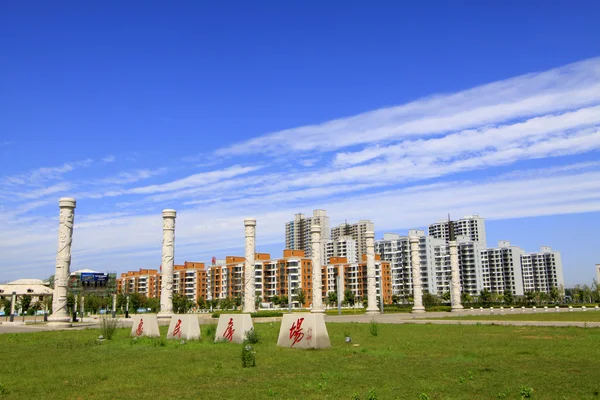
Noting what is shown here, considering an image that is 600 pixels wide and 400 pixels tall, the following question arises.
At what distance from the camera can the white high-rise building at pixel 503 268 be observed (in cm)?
14112

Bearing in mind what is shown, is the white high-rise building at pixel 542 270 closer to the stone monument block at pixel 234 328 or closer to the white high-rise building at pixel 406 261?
the white high-rise building at pixel 406 261

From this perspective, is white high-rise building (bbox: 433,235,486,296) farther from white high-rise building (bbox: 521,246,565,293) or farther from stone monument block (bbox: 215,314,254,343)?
stone monument block (bbox: 215,314,254,343)

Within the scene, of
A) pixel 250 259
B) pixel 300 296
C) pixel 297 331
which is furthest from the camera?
pixel 300 296

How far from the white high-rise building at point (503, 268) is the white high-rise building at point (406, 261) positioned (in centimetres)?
1644

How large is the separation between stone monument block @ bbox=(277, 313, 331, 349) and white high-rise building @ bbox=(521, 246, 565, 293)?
145254mm

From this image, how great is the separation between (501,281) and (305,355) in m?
140

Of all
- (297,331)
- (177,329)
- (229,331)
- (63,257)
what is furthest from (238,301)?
(297,331)

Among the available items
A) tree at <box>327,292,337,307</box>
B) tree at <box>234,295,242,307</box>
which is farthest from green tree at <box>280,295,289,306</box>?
tree at <box>327,292,337,307</box>

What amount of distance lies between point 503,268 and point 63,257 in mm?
128539

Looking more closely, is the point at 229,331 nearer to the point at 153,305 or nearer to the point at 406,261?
the point at 153,305

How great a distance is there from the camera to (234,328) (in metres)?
21.1

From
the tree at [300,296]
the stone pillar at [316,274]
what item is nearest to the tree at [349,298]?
the tree at [300,296]

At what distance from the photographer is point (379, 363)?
48.2 ft

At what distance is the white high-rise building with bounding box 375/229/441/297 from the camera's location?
13875 centimetres
